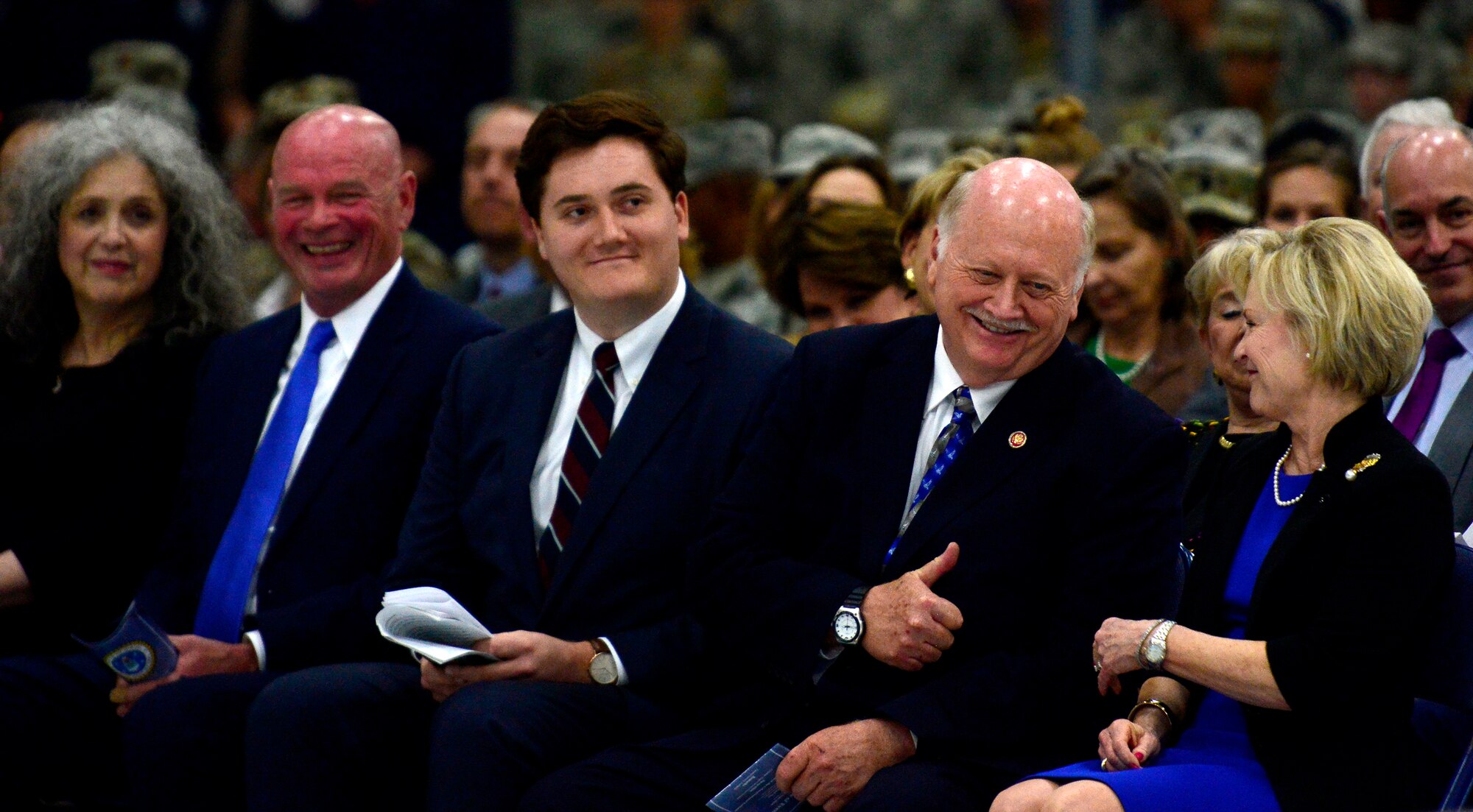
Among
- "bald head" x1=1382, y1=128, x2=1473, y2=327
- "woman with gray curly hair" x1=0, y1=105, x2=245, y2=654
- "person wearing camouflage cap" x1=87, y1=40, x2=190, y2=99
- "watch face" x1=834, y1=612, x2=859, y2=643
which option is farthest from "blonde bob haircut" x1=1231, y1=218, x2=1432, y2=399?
"person wearing camouflage cap" x1=87, y1=40, x2=190, y2=99

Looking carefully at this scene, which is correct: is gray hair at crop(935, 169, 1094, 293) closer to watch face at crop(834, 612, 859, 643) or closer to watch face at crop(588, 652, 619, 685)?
watch face at crop(834, 612, 859, 643)

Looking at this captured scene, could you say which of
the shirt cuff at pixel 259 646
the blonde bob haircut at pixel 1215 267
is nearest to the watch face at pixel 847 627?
the blonde bob haircut at pixel 1215 267

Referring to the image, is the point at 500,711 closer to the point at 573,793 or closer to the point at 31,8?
the point at 573,793

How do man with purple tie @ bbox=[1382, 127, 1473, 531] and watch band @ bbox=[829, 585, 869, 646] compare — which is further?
man with purple tie @ bbox=[1382, 127, 1473, 531]

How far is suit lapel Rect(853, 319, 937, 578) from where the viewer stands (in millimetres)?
3367

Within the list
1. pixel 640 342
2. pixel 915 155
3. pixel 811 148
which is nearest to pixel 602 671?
pixel 640 342

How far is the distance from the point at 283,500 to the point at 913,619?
5.73 ft

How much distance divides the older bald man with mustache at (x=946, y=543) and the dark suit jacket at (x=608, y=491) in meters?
0.21

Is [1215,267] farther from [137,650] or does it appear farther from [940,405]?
[137,650]

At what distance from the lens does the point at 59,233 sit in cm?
469

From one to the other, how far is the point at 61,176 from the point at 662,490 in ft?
6.62

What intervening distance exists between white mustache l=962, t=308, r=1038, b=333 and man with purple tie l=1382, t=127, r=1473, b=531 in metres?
1.26

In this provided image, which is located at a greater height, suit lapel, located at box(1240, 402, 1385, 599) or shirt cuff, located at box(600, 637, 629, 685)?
suit lapel, located at box(1240, 402, 1385, 599)

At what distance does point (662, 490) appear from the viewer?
3.75 m
